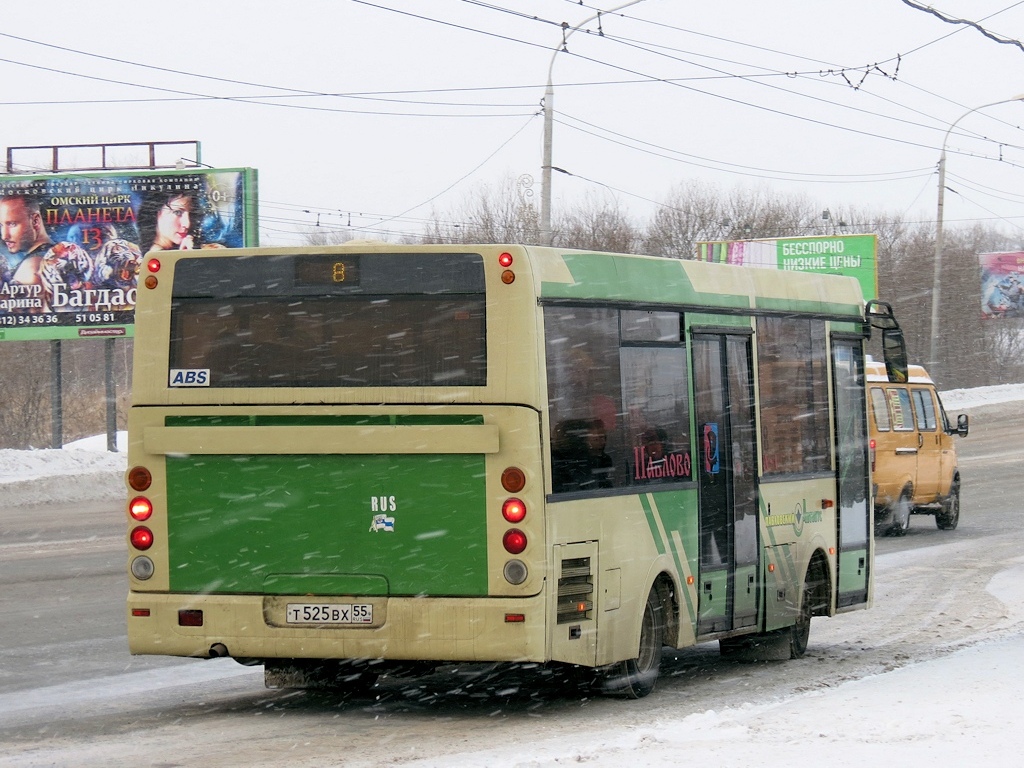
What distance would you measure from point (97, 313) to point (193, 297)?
1116 inches

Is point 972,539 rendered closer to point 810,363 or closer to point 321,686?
point 810,363

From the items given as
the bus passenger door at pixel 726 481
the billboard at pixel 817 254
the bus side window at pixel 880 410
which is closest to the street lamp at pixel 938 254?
the billboard at pixel 817 254

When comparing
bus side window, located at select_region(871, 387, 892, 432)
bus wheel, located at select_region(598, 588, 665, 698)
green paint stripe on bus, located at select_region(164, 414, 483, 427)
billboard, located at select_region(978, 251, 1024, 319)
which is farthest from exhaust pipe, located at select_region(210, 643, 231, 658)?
billboard, located at select_region(978, 251, 1024, 319)

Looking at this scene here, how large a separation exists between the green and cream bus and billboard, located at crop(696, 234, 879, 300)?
178ft

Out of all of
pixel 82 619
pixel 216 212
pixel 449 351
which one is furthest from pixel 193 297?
pixel 216 212

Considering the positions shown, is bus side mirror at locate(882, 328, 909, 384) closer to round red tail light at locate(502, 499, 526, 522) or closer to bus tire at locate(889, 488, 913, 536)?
round red tail light at locate(502, 499, 526, 522)

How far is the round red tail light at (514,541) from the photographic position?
8078 millimetres

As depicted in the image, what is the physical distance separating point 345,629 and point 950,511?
57.4 feet

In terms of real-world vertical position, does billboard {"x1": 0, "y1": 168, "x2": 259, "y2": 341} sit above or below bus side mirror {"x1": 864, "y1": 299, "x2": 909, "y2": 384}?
above

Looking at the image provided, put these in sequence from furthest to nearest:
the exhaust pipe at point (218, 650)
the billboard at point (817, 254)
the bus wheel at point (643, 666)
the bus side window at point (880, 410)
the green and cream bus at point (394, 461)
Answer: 1. the billboard at point (817, 254)
2. the bus side window at point (880, 410)
3. the bus wheel at point (643, 666)
4. the exhaust pipe at point (218, 650)
5. the green and cream bus at point (394, 461)

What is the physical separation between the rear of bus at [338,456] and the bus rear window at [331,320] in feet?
0.03

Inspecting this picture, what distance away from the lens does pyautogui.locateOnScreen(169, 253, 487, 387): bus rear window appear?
27.2ft

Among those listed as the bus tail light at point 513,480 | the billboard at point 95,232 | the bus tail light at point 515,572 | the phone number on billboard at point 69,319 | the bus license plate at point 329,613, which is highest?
the billboard at point 95,232

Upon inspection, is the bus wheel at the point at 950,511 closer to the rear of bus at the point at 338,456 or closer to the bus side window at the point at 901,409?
the bus side window at the point at 901,409
